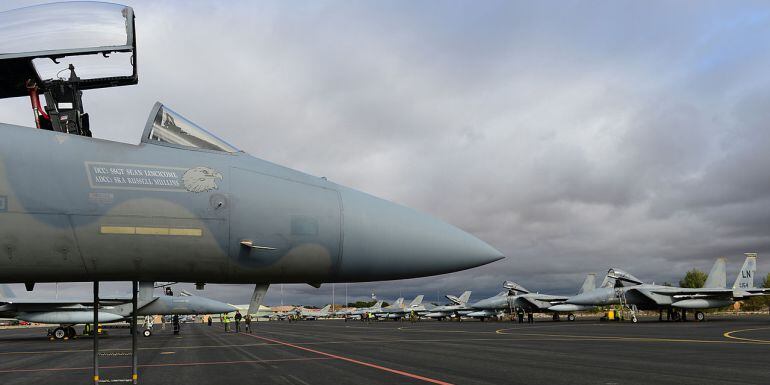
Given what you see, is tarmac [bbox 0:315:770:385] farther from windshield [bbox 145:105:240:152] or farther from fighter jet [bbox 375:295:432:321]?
fighter jet [bbox 375:295:432:321]

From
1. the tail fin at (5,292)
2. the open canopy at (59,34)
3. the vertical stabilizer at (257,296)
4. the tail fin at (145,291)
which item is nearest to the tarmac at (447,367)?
the tail fin at (145,291)

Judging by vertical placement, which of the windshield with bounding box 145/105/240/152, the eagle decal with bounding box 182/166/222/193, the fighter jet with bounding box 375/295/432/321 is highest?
the windshield with bounding box 145/105/240/152

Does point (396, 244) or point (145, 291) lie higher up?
point (396, 244)

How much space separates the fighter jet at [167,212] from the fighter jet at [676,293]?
43540 millimetres

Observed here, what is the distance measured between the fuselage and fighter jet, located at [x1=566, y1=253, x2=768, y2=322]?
43496mm

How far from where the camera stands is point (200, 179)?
463cm

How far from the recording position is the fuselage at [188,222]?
4340 mm

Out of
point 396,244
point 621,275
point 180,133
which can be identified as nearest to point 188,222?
point 180,133

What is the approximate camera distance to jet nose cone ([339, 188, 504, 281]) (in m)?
4.77

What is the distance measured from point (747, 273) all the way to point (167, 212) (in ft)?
186

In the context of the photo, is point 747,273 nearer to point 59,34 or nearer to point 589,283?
point 589,283

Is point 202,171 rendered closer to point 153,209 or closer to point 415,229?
point 153,209

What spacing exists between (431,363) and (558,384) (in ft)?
15.8

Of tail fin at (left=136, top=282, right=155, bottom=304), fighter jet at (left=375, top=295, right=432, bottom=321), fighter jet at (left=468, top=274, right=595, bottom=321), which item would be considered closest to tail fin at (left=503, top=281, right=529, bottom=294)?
fighter jet at (left=468, top=274, right=595, bottom=321)
